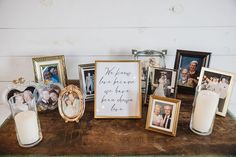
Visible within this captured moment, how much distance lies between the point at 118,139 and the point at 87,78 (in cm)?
35

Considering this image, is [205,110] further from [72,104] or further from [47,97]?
[47,97]

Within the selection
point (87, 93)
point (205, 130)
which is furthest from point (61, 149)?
point (205, 130)

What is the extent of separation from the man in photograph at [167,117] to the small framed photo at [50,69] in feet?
1.76

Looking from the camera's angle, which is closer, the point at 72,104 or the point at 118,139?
the point at 118,139

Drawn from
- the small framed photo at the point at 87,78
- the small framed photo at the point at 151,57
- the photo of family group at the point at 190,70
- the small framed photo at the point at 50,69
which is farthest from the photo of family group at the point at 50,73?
the photo of family group at the point at 190,70

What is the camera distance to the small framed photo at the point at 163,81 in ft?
3.30

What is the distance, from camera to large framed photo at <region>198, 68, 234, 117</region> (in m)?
0.95

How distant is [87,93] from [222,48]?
777 mm

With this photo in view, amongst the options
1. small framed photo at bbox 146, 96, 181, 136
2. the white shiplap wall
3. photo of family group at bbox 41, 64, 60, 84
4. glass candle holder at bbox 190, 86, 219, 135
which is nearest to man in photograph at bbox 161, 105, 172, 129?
small framed photo at bbox 146, 96, 181, 136

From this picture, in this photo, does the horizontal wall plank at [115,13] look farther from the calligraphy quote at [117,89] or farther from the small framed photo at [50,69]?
the calligraphy quote at [117,89]

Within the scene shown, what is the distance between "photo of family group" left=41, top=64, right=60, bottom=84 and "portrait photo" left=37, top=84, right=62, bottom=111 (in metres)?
0.07

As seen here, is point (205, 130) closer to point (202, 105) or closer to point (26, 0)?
point (202, 105)

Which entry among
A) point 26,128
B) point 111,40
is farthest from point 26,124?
point 111,40

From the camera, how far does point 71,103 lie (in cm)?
97
